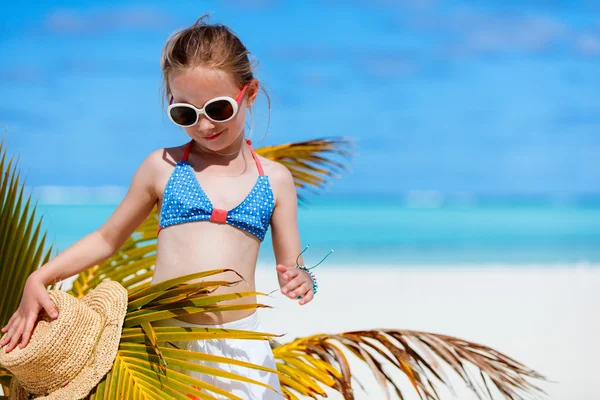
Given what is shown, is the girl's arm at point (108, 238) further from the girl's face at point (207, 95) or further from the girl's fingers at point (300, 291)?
the girl's fingers at point (300, 291)

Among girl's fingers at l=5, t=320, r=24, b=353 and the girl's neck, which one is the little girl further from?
girl's fingers at l=5, t=320, r=24, b=353

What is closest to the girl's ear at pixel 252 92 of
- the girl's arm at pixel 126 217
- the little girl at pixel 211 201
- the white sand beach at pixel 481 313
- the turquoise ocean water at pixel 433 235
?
the little girl at pixel 211 201

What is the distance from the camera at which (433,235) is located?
92.2 feet

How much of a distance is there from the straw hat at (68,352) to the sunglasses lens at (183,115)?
54cm

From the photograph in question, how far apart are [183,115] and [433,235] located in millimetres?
26533

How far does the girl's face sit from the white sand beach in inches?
174

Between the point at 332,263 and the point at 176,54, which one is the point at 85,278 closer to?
the point at 176,54

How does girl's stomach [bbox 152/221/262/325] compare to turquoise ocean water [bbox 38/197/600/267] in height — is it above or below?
below

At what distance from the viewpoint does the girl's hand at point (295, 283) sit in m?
2.05

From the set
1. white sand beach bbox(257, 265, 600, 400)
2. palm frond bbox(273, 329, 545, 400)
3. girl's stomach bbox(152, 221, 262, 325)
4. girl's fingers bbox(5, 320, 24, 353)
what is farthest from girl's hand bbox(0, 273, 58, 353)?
white sand beach bbox(257, 265, 600, 400)

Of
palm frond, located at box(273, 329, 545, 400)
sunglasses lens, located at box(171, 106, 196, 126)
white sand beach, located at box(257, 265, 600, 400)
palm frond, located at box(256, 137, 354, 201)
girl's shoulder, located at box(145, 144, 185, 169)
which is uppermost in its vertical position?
white sand beach, located at box(257, 265, 600, 400)

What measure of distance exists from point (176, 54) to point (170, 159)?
30cm

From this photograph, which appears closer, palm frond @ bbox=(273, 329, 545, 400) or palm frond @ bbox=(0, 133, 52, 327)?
palm frond @ bbox=(0, 133, 52, 327)

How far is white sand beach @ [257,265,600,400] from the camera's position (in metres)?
7.45
